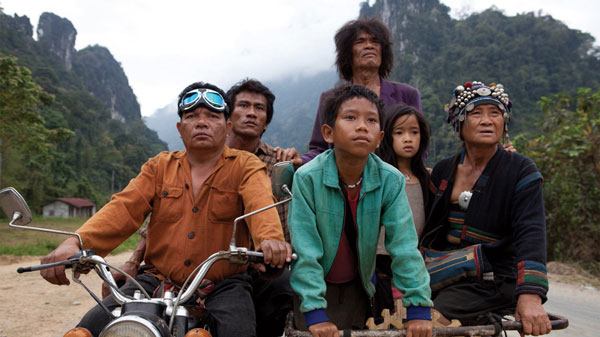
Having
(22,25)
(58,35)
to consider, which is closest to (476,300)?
(22,25)

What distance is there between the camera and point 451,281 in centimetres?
238

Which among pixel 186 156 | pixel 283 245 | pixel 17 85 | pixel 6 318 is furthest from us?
pixel 17 85

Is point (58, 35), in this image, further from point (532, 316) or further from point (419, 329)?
point (532, 316)

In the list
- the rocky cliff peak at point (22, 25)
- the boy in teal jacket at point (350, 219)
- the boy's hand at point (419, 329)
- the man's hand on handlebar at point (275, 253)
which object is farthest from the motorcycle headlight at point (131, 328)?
the rocky cliff peak at point (22, 25)

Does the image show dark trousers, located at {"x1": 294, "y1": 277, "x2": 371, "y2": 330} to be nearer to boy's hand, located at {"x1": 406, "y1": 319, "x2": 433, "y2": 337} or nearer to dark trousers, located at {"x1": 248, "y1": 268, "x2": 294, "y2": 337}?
dark trousers, located at {"x1": 248, "y1": 268, "x2": 294, "y2": 337}

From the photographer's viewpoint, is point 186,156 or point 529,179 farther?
point 186,156

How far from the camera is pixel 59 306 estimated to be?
6.47m

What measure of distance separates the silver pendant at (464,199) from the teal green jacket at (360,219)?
0.62 metres

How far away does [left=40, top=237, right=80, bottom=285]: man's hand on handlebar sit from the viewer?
187cm

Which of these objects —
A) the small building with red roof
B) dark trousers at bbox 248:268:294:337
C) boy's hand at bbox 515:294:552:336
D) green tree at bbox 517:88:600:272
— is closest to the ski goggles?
dark trousers at bbox 248:268:294:337

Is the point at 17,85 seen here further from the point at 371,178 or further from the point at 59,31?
the point at 59,31

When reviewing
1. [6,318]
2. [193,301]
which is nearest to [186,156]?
[193,301]

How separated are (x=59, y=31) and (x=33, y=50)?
18093 mm

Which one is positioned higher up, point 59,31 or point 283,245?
point 59,31
